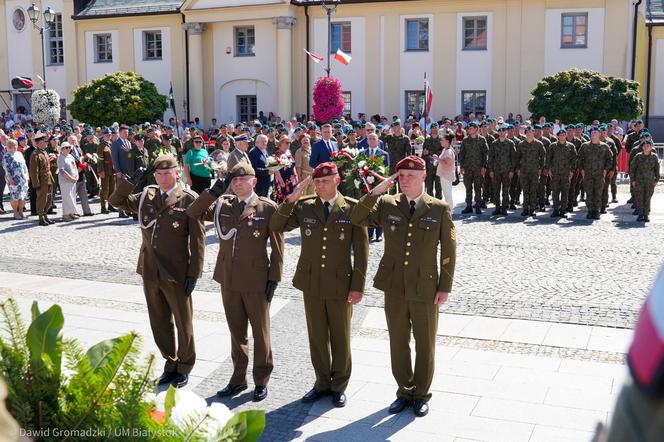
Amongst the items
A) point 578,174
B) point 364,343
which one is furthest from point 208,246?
point 578,174

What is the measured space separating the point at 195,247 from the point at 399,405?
7.23 feet

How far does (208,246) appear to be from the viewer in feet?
45.6

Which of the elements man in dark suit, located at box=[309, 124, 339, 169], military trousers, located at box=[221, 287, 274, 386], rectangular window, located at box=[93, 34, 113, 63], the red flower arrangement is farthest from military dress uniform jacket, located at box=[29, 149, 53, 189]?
rectangular window, located at box=[93, 34, 113, 63]

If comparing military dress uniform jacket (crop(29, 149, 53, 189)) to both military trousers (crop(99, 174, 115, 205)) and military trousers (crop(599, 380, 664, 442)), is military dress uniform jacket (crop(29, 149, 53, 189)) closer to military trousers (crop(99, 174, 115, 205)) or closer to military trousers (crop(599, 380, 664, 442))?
military trousers (crop(99, 174, 115, 205))

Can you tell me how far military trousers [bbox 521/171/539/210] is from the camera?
1731cm

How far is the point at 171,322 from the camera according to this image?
700 cm

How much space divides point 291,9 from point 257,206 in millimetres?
31634

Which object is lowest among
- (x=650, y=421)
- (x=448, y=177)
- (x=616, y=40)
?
(x=448, y=177)

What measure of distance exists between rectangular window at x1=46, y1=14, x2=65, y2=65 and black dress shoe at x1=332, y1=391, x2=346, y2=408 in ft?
133

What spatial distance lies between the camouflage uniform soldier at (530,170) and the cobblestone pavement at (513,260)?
0.41 metres

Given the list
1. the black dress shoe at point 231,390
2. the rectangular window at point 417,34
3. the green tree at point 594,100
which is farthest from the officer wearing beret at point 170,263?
the rectangular window at point 417,34

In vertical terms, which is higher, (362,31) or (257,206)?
(362,31)

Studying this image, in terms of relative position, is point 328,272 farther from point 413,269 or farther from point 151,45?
point 151,45

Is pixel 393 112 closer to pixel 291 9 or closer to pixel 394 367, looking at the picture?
pixel 291 9
